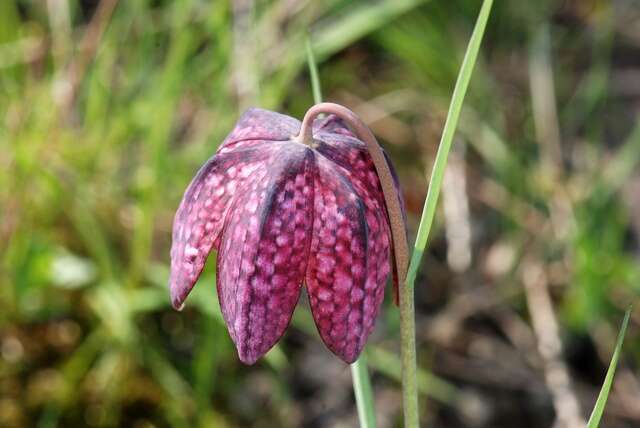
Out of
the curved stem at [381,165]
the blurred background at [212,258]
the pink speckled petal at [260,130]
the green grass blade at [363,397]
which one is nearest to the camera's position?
the curved stem at [381,165]

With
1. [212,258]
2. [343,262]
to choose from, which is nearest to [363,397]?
[343,262]

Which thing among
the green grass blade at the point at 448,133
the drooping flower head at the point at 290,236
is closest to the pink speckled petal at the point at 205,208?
the drooping flower head at the point at 290,236

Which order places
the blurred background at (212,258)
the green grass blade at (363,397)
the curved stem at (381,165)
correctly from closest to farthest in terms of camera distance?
the curved stem at (381,165) → the green grass blade at (363,397) → the blurred background at (212,258)

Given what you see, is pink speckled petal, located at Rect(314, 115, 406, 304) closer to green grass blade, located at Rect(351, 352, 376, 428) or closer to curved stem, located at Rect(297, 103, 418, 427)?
curved stem, located at Rect(297, 103, 418, 427)

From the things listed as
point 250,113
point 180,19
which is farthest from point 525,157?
point 250,113

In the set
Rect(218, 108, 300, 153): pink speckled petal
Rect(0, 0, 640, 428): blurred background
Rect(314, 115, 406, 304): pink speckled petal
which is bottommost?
Rect(0, 0, 640, 428): blurred background

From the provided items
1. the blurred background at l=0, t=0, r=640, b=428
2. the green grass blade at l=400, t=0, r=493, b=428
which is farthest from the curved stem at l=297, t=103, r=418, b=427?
the blurred background at l=0, t=0, r=640, b=428

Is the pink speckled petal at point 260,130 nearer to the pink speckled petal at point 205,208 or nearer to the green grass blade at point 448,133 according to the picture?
the pink speckled petal at point 205,208

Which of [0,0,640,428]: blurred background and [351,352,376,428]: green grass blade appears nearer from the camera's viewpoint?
[351,352,376,428]: green grass blade

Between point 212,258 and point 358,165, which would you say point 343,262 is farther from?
point 212,258
